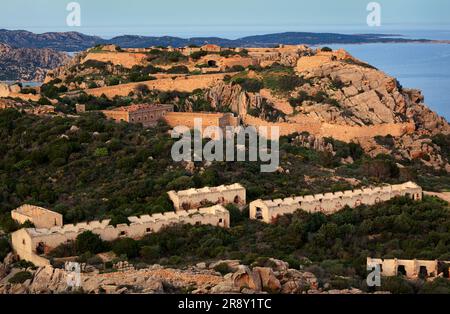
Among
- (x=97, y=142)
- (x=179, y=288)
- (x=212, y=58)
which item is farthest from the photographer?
(x=212, y=58)

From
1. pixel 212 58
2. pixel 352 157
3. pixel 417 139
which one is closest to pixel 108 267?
pixel 352 157

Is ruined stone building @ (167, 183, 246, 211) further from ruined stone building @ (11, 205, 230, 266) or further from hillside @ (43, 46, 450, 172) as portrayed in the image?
hillside @ (43, 46, 450, 172)

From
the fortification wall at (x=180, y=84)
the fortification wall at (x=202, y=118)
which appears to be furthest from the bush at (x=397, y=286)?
the fortification wall at (x=180, y=84)

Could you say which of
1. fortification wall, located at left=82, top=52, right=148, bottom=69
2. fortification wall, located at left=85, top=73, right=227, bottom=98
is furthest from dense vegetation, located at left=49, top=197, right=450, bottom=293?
fortification wall, located at left=82, top=52, right=148, bottom=69

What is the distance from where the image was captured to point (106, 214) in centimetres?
2377

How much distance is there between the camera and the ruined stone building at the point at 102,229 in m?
20.9

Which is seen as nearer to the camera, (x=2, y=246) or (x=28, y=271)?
(x=28, y=271)

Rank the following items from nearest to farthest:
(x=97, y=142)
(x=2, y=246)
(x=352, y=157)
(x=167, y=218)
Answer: (x=2, y=246)
(x=167, y=218)
(x=97, y=142)
(x=352, y=157)

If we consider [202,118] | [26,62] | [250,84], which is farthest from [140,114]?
[26,62]

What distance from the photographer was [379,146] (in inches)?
1359

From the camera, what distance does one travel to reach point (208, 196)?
24859mm

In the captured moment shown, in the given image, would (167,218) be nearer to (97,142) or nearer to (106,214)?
(106,214)

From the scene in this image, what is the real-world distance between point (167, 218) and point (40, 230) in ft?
9.84
